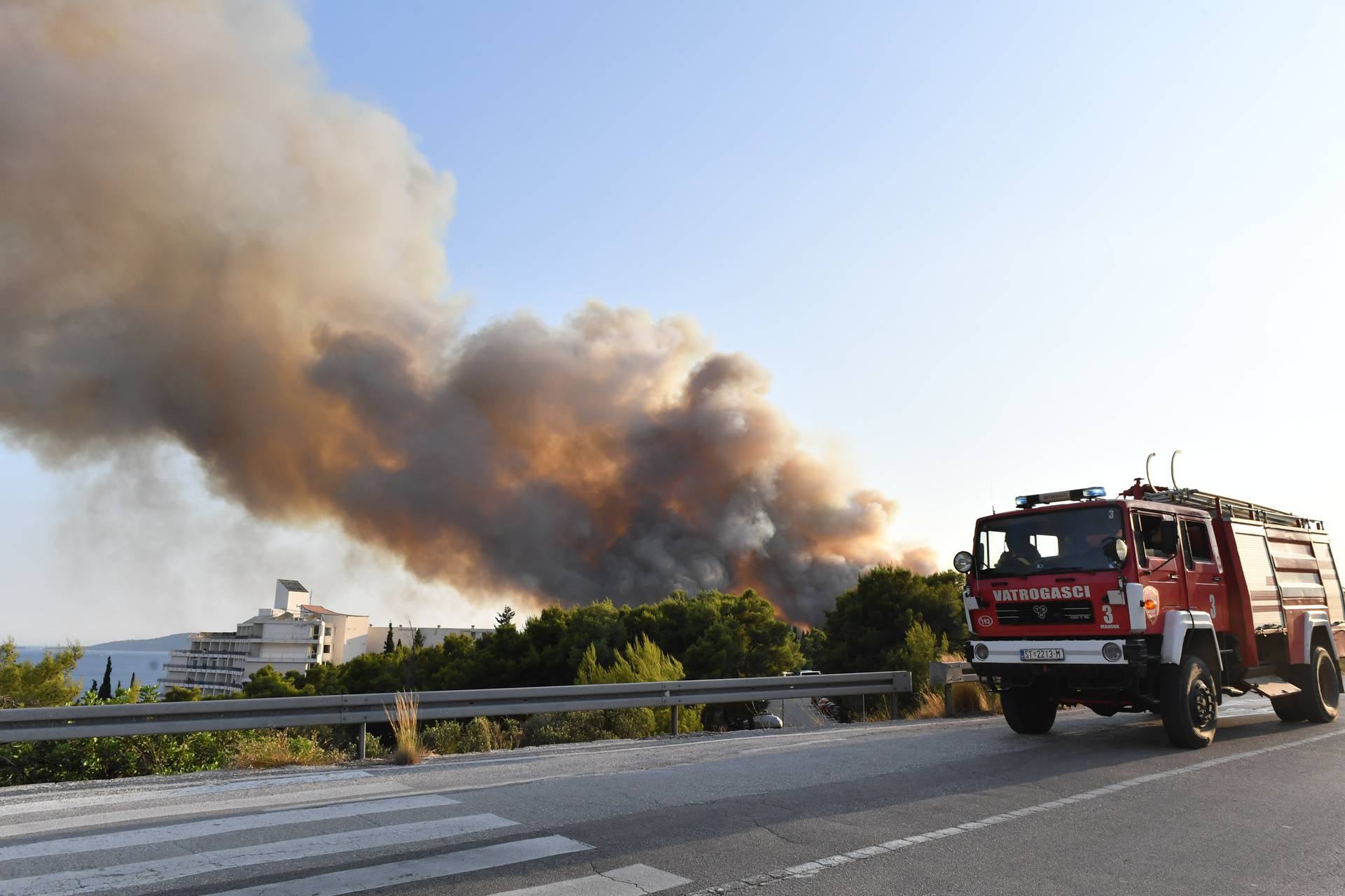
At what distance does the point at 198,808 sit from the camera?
5633 millimetres

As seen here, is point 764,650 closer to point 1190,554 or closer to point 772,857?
point 1190,554

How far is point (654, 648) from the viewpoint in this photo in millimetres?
16844

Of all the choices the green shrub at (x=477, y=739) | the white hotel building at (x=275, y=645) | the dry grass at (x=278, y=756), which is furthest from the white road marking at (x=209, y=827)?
the white hotel building at (x=275, y=645)

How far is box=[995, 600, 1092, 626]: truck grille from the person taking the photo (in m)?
8.62

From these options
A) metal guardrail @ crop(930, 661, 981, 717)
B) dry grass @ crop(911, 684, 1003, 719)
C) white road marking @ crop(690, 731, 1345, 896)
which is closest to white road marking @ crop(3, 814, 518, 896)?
white road marking @ crop(690, 731, 1345, 896)

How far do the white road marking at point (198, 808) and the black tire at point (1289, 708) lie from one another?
10989 millimetres

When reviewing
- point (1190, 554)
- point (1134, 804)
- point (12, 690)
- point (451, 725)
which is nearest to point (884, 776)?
point (1134, 804)

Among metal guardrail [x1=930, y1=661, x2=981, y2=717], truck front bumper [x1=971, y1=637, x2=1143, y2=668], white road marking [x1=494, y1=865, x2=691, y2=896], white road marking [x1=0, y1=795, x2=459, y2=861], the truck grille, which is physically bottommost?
white road marking [x1=494, y1=865, x2=691, y2=896]

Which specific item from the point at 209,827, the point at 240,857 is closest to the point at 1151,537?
the point at 240,857

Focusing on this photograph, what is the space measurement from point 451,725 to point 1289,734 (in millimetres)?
10115

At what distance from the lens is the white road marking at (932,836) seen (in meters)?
3.95

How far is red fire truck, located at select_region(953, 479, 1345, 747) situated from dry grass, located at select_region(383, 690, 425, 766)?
6116 millimetres

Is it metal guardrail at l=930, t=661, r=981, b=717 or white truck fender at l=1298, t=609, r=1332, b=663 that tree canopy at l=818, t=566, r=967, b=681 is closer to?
metal guardrail at l=930, t=661, r=981, b=717

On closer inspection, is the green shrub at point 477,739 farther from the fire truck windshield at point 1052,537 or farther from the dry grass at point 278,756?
the fire truck windshield at point 1052,537
